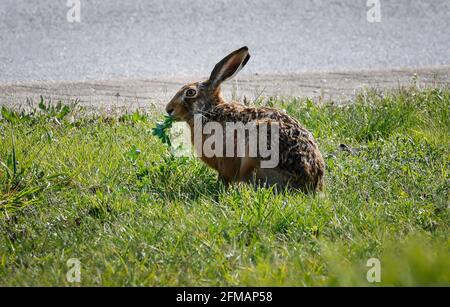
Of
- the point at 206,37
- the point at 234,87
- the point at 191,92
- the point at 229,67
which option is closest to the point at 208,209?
the point at 191,92

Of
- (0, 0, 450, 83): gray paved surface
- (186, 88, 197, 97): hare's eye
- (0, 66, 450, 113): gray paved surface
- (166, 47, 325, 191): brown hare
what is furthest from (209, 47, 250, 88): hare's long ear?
(0, 0, 450, 83): gray paved surface

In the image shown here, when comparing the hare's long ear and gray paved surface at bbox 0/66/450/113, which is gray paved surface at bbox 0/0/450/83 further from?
the hare's long ear

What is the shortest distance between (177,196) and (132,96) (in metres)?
2.58

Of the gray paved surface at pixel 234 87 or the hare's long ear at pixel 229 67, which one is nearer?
the hare's long ear at pixel 229 67

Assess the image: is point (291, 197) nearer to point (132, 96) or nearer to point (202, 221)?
point (202, 221)

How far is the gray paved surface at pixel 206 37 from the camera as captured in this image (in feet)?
28.0

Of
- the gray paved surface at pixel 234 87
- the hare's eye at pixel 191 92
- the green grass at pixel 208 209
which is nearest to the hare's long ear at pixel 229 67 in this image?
the hare's eye at pixel 191 92

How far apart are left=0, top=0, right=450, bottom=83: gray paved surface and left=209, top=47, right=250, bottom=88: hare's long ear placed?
2753 mm

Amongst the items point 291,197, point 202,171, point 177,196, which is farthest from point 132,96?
point 291,197

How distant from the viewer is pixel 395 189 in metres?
5.02

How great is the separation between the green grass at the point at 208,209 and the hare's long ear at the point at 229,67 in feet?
2.06

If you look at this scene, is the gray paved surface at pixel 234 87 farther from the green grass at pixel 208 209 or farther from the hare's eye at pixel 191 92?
the hare's eye at pixel 191 92

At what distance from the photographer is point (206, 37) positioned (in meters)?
9.21
